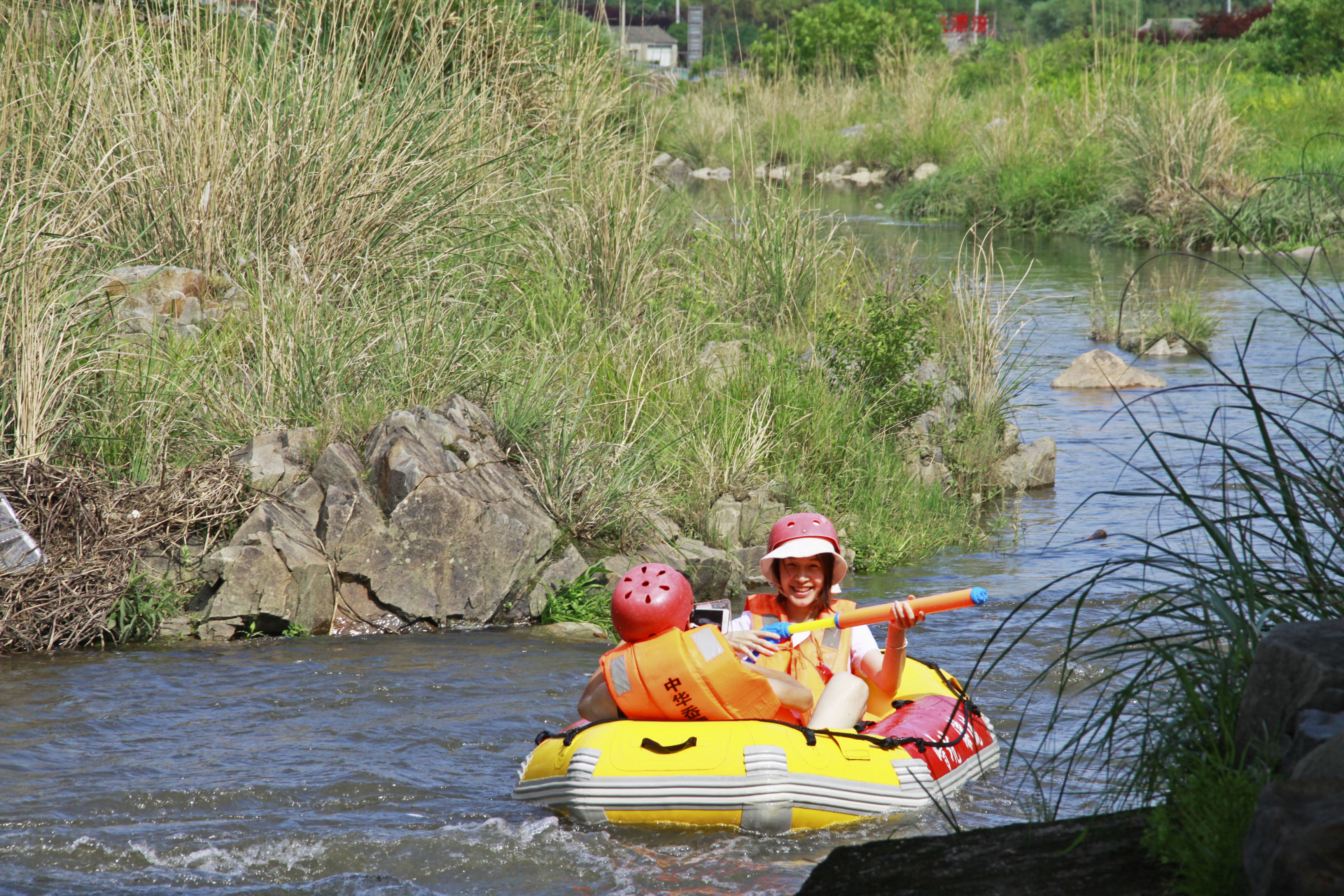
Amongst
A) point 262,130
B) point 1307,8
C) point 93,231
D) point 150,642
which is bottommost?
point 150,642

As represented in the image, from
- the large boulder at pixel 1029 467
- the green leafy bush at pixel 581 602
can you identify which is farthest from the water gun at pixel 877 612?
the large boulder at pixel 1029 467

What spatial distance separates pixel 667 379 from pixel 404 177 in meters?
2.14

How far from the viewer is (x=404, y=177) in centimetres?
842

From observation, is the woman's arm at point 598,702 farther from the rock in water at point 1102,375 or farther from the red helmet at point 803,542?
the rock in water at point 1102,375

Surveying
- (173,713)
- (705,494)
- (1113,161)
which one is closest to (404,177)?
(705,494)

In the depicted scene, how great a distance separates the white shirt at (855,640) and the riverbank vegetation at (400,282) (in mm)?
1966

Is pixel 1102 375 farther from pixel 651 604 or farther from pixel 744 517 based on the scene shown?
pixel 651 604

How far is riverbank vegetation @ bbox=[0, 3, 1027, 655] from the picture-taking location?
22.0 ft

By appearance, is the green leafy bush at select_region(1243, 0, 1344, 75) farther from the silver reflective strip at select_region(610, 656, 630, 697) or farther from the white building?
the silver reflective strip at select_region(610, 656, 630, 697)

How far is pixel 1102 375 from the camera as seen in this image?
1134 cm

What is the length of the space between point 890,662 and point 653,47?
56493mm

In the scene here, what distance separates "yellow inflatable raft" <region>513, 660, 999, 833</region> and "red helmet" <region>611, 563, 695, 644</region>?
1.00ft

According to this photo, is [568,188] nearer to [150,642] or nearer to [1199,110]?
[150,642]

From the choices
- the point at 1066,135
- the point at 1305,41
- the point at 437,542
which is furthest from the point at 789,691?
the point at 1305,41
